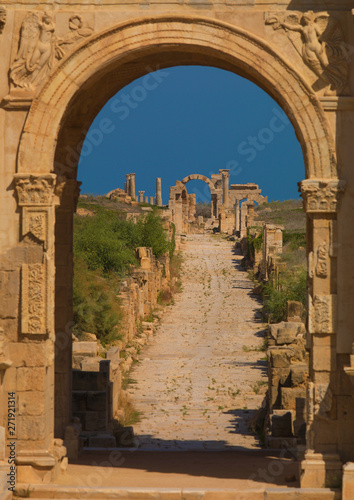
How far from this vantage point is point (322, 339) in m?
9.09

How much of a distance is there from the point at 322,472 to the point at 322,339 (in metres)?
1.39

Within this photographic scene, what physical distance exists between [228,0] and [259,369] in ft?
38.5

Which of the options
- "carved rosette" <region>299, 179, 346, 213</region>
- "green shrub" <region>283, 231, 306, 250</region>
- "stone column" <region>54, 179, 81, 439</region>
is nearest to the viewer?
"carved rosette" <region>299, 179, 346, 213</region>

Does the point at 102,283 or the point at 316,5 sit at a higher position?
the point at 316,5

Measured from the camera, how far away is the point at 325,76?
9156 millimetres

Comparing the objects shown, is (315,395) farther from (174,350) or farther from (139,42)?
(174,350)

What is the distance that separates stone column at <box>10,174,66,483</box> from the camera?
9109 millimetres

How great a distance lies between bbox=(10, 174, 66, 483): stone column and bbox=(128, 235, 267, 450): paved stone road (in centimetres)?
351

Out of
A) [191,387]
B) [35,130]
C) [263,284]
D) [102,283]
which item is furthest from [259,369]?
[35,130]

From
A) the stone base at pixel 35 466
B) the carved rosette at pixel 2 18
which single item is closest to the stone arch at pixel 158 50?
the stone base at pixel 35 466

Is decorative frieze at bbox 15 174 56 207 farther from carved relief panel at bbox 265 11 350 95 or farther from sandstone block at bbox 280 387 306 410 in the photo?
sandstone block at bbox 280 387 306 410

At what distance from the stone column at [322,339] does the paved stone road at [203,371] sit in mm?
3777

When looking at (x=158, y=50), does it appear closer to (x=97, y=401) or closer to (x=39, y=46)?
(x=39, y=46)

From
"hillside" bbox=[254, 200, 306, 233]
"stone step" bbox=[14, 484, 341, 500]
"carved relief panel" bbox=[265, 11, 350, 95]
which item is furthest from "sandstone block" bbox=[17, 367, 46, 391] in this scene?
"hillside" bbox=[254, 200, 306, 233]
